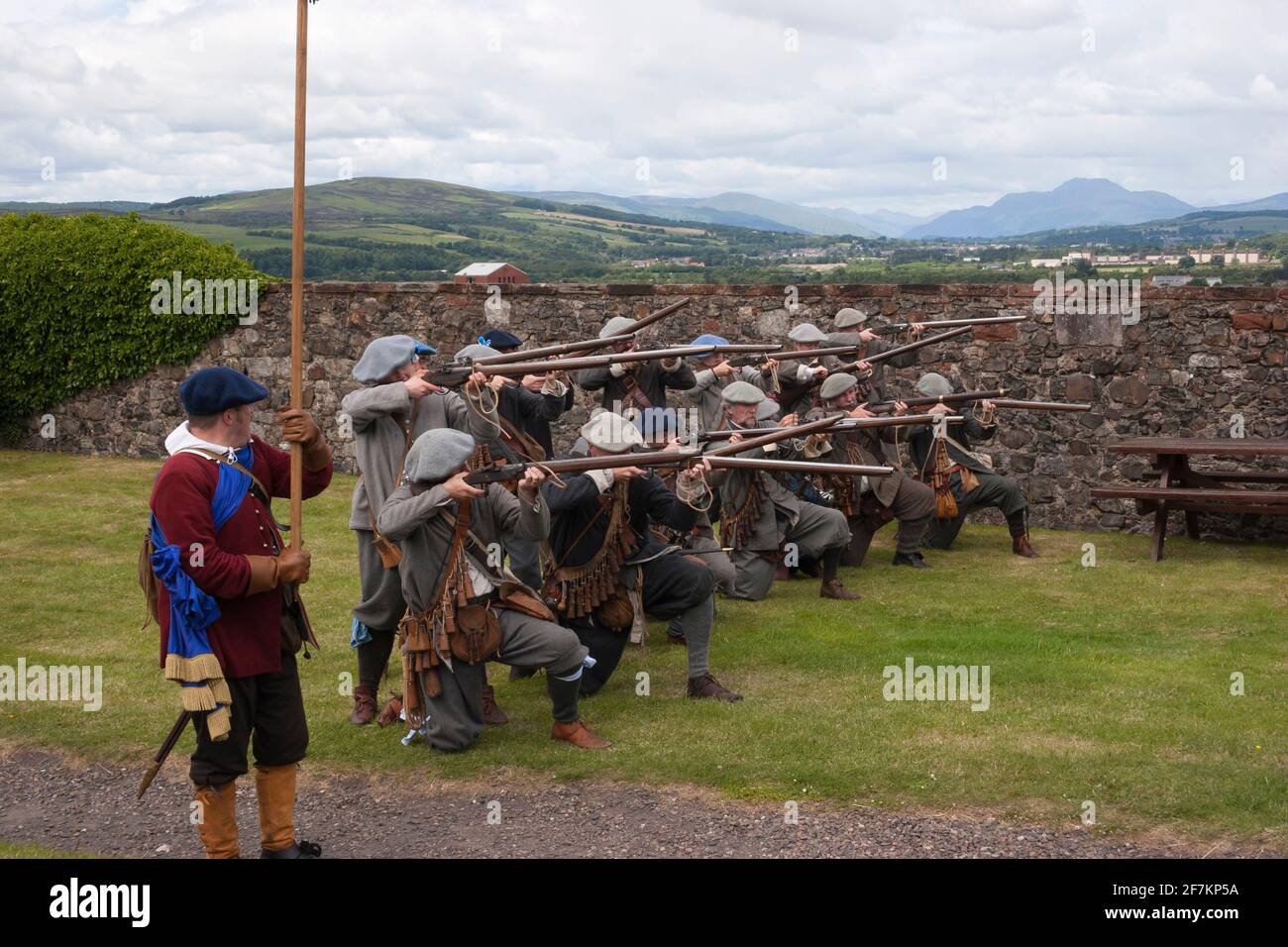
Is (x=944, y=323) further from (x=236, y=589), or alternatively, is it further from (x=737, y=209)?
(x=737, y=209)

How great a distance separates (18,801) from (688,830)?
10.6 feet

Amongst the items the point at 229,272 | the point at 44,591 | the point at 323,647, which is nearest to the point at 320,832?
the point at 323,647

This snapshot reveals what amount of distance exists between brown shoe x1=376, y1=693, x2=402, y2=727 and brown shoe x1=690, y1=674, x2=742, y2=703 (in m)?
1.64

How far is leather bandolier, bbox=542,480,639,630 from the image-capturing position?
24.1 feet

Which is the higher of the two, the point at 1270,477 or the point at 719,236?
the point at 719,236

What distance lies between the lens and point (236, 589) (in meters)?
5.02

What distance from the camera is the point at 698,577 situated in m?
7.55

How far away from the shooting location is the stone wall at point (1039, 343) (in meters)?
12.1

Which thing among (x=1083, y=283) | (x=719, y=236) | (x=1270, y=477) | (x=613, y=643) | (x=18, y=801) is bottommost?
(x=18, y=801)

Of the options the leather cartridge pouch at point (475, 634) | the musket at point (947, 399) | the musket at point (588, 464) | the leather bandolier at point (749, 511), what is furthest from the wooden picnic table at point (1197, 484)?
the leather cartridge pouch at point (475, 634)

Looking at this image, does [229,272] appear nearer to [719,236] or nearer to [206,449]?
[206,449]

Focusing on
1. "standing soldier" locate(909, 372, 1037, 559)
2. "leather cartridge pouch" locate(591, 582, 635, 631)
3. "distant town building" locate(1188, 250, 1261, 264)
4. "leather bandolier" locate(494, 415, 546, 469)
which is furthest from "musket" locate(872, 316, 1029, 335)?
"leather cartridge pouch" locate(591, 582, 635, 631)

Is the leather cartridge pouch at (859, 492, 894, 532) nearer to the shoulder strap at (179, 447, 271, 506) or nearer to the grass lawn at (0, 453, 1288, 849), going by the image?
the grass lawn at (0, 453, 1288, 849)

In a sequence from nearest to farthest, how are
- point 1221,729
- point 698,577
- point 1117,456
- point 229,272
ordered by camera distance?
point 1221,729 < point 698,577 < point 1117,456 < point 229,272
